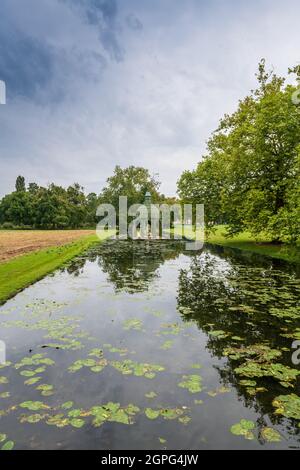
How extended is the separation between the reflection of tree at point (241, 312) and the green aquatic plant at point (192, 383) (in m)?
0.50

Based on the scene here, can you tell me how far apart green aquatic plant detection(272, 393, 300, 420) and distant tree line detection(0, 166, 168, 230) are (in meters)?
80.3

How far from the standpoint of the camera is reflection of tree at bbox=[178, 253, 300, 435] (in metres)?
5.86

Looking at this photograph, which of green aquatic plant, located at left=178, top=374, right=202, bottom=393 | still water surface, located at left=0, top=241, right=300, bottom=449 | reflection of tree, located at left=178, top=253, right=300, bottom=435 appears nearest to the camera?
still water surface, located at left=0, top=241, right=300, bottom=449

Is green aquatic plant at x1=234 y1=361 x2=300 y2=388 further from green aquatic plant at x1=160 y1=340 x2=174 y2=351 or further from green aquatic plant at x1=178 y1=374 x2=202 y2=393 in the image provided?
green aquatic plant at x1=160 y1=340 x2=174 y2=351

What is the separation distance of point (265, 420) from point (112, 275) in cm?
1297

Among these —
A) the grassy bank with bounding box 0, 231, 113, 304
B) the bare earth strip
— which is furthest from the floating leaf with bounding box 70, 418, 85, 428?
the bare earth strip

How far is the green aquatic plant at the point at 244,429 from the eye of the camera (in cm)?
451

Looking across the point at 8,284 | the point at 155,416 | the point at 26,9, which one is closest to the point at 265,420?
the point at 155,416

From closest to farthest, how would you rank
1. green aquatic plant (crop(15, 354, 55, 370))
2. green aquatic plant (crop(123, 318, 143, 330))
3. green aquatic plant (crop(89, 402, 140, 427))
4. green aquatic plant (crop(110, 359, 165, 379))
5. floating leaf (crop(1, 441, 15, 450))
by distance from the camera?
floating leaf (crop(1, 441, 15, 450)), green aquatic plant (crop(89, 402, 140, 427)), green aquatic plant (crop(110, 359, 165, 379)), green aquatic plant (crop(15, 354, 55, 370)), green aquatic plant (crop(123, 318, 143, 330))

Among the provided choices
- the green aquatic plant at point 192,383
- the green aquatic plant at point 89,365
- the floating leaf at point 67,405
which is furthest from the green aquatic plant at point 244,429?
the green aquatic plant at point 89,365

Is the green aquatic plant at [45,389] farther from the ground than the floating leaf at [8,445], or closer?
farther from the ground

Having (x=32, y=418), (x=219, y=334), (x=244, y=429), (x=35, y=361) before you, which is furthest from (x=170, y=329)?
(x=32, y=418)

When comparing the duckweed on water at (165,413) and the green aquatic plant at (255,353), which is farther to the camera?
the green aquatic plant at (255,353)

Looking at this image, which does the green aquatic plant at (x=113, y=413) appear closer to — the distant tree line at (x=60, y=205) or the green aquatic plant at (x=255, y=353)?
the green aquatic plant at (x=255, y=353)
